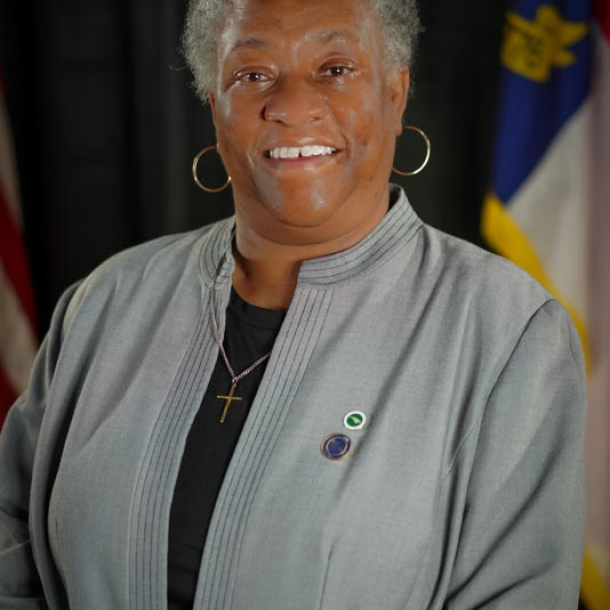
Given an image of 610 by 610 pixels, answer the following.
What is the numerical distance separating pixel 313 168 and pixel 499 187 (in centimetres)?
109

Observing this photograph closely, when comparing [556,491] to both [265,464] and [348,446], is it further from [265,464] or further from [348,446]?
[265,464]

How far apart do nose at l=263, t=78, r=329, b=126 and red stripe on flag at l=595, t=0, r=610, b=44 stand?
116 cm

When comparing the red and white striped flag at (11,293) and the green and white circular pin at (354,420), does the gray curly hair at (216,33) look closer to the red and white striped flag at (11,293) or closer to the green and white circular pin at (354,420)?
the green and white circular pin at (354,420)

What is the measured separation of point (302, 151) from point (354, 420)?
37 centimetres

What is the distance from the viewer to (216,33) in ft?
4.52

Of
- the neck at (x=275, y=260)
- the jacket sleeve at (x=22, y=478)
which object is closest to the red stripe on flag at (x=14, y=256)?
the jacket sleeve at (x=22, y=478)

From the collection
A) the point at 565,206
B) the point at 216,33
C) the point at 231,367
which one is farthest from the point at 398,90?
the point at 565,206

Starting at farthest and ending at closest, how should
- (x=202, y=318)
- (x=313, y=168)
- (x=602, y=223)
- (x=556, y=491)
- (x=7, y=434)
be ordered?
(x=602, y=223)
(x=7, y=434)
(x=202, y=318)
(x=313, y=168)
(x=556, y=491)

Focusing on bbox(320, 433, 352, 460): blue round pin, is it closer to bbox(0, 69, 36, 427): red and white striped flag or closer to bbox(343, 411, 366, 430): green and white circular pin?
Answer: bbox(343, 411, 366, 430): green and white circular pin

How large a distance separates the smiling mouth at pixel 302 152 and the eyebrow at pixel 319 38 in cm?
15

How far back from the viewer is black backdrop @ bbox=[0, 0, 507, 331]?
7.80 feet

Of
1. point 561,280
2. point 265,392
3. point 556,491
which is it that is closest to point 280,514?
point 265,392

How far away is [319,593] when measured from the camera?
3.79 ft

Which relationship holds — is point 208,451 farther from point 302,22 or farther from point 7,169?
point 7,169
